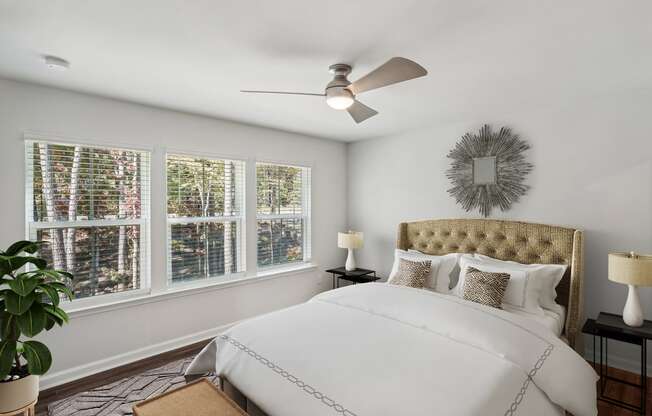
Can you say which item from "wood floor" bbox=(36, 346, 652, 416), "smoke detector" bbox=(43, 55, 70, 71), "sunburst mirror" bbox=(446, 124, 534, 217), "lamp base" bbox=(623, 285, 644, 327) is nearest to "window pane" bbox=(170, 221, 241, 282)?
"wood floor" bbox=(36, 346, 652, 416)

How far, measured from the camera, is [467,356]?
1.84 m

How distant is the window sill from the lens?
9.27ft

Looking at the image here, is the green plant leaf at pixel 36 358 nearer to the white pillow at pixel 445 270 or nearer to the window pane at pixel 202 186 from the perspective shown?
the window pane at pixel 202 186

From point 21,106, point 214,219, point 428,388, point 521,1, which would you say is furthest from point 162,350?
point 521,1

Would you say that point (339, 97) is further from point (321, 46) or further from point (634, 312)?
point (634, 312)

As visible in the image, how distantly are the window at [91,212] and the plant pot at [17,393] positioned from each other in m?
0.97

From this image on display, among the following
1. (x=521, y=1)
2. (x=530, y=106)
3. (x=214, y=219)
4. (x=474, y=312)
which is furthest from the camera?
(x=214, y=219)

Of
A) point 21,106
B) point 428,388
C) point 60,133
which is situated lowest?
point 428,388

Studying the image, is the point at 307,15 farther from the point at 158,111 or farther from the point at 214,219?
the point at 214,219

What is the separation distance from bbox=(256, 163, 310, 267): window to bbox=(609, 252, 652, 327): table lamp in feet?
10.6

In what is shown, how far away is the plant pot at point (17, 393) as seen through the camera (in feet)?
6.32

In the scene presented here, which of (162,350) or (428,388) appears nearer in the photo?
(428,388)

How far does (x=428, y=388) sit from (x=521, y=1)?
1.85 meters

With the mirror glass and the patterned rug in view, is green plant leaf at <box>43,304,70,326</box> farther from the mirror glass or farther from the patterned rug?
the mirror glass
